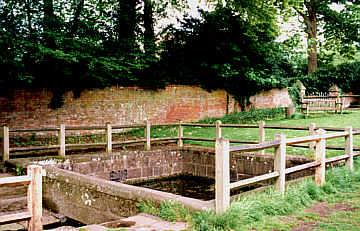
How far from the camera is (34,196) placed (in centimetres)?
481

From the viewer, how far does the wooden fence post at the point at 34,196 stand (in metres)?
4.79

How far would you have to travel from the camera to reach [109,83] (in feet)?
50.6

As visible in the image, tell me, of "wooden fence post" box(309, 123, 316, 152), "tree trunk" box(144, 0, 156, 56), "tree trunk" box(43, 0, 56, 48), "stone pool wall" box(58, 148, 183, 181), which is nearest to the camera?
"wooden fence post" box(309, 123, 316, 152)

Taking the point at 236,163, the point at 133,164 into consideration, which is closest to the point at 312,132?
the point at 236,163

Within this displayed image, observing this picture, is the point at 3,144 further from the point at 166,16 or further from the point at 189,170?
the point at 166,16

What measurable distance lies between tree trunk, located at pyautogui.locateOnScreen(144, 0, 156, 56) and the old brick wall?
1.73 meters

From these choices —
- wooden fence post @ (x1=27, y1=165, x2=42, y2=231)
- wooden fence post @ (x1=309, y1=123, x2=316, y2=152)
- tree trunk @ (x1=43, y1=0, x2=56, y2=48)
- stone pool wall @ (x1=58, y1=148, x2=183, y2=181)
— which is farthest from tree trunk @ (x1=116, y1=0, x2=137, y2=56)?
wooden fence post @ (x1=27, y1=165, x2=42, y2=231)

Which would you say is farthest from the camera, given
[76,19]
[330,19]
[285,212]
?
[330,19]

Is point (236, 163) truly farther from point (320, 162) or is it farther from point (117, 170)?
point (320, 162)

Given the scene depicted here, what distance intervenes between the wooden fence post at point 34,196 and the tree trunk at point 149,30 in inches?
480

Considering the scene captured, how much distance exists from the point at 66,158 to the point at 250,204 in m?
5.99

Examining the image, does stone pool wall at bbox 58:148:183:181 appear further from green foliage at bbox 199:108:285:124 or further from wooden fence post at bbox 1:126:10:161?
green foliage at bbox 199:108:285:124

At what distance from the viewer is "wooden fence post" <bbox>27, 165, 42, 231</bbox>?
479cm

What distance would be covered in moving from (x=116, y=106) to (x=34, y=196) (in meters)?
11.1
